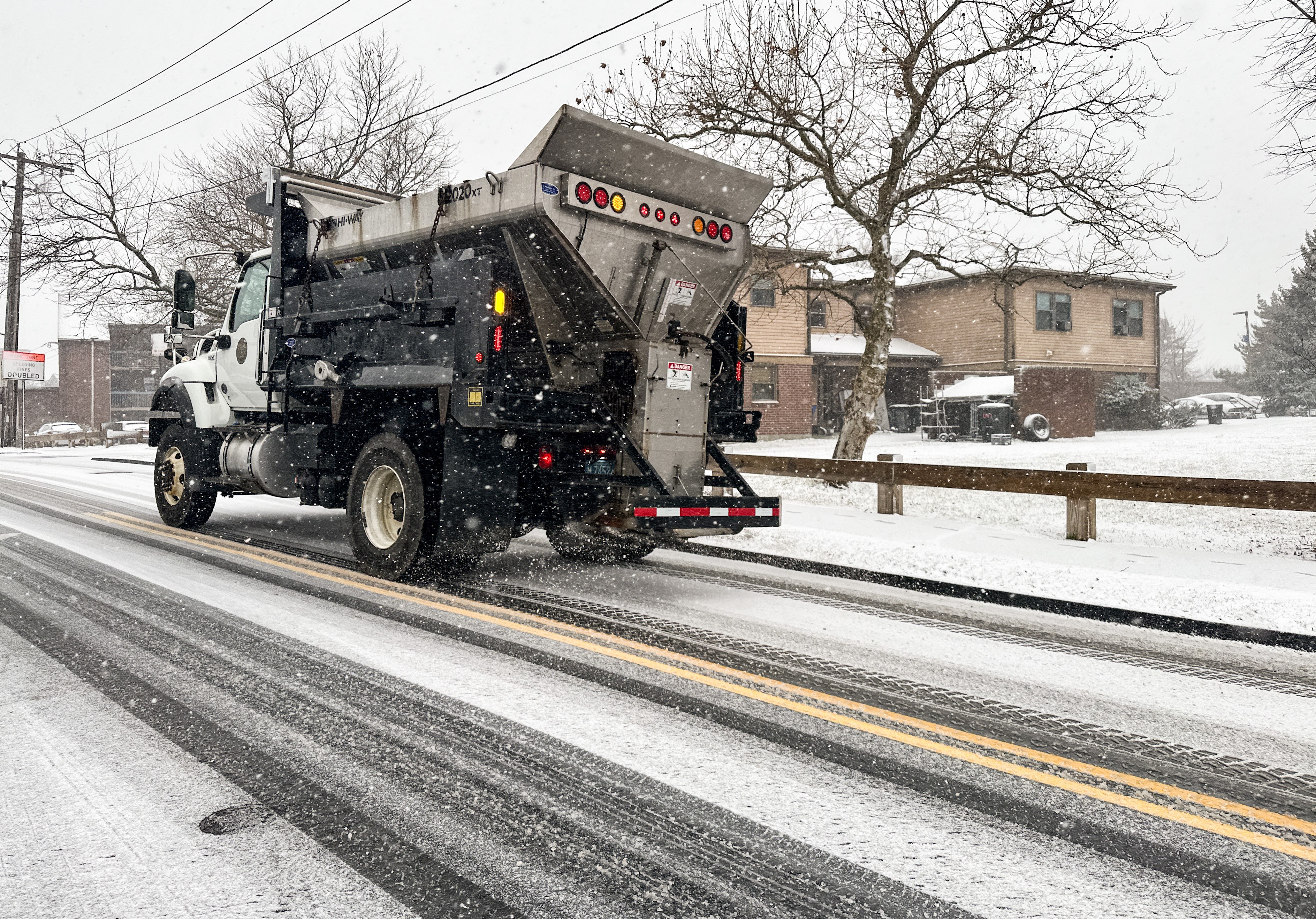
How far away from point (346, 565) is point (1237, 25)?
39.6 feet

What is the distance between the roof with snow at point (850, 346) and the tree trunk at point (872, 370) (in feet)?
59.7

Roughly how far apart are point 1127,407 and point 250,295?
36206 millimetres

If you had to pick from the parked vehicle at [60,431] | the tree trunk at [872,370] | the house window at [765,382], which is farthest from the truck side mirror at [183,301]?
the parked vehicle at [60,431]

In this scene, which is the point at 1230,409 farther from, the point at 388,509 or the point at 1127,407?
the point at 388,509

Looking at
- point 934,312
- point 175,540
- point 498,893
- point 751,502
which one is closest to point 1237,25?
point 751,502

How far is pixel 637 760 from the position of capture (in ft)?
11.2

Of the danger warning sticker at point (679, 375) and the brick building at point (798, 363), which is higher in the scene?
the brick building at point (798, 363)

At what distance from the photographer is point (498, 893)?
247 centimetres

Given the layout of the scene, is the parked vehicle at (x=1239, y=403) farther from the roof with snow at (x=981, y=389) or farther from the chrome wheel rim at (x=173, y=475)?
the chrome wheel rim at (x=173, y=475)

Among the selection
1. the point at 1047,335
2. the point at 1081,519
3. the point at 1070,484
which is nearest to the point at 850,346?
the point at 1047,335

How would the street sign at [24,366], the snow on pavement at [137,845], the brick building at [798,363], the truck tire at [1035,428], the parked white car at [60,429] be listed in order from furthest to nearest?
the parked white car at [60,429]
the street sign at [24,366]
the brick building at [798,363]
the truck tire at [1035,428]
the snow on pavement at [137,845]

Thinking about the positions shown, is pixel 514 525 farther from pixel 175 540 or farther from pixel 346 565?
pixel 175 540

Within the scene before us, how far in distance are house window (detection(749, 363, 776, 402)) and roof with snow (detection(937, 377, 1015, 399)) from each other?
19.6ft

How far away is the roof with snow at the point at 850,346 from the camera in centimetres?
3459
